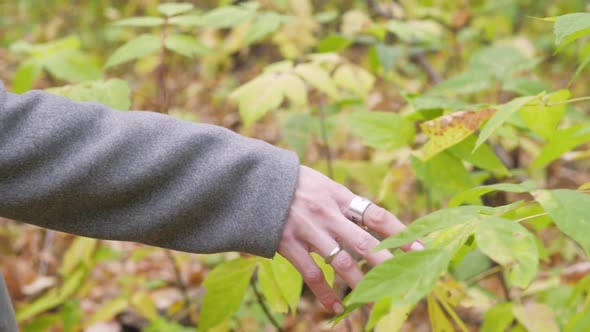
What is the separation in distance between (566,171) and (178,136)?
252 centimetres

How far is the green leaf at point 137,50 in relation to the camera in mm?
1506

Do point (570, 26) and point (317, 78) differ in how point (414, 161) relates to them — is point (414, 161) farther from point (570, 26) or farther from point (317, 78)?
point (570, 26)


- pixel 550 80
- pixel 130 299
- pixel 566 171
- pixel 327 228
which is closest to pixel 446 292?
pixel 327 228

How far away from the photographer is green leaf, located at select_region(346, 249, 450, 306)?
710 millimetres

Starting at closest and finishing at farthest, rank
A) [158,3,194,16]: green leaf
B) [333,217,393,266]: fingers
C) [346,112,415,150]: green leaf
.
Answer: [333,217,393,266]: fingers
[346,112,415,150]: green leaf
[158,3,194,16]: green leaf

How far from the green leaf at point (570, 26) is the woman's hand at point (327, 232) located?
323 millimetres

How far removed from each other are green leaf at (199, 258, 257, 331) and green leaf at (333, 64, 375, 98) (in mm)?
669

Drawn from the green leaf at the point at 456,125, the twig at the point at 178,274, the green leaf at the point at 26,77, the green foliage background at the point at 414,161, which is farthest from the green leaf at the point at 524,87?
the green leaf at the point at 26,77

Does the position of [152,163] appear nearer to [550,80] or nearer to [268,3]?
[268,3]

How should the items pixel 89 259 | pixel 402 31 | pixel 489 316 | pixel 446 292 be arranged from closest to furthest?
pixel 446 292
pixel 489 316
pixel 402 31
pixel 89 259

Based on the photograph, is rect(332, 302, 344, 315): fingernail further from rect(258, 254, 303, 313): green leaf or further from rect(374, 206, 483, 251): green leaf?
rect(258, 254, 303, 313): green leaf

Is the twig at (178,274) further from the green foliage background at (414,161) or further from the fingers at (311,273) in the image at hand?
the fingers at (311,273)

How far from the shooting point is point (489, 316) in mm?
1391

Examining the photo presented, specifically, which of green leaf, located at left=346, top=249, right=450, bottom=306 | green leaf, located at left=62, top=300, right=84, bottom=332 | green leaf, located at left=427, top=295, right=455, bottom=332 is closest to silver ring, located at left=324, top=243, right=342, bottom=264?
green leaf, located at left=346, top=249, right=450, bottom=306
